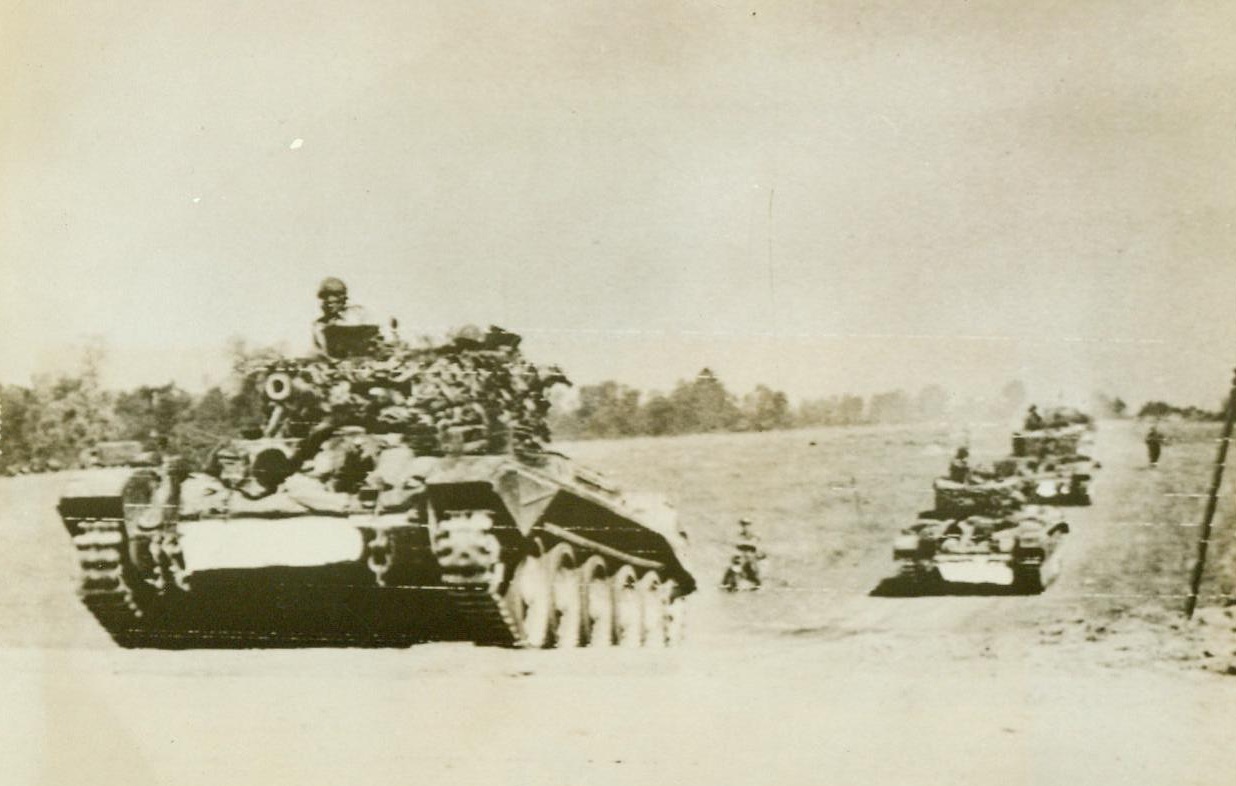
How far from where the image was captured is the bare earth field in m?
2.72

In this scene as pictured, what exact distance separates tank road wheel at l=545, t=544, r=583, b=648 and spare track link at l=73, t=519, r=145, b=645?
1216 millimetres

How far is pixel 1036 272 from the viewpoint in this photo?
8.98 ft

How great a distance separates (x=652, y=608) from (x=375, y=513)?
85 cm

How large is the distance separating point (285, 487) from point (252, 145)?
3.26 feet

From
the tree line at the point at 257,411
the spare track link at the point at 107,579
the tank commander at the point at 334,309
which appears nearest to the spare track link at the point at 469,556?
the tree line at the point at 257,411

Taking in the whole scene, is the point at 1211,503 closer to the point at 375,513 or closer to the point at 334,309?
the point at 375,513

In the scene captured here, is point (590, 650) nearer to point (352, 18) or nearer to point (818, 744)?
point (818, 744)

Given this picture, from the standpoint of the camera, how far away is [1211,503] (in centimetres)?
271

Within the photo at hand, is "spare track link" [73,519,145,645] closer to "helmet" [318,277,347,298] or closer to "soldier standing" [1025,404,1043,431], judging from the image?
"helmet" [318,277,347,298]

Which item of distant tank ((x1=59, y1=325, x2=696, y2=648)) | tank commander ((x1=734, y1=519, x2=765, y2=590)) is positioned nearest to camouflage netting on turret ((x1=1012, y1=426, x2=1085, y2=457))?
tank commander ((x1=734, y1=519, x2=765, y2=590))

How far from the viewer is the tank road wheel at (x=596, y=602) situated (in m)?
2.96

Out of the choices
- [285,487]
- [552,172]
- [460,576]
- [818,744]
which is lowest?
[818,744]

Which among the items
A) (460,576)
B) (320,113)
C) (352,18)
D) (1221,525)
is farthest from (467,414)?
(1221,525)

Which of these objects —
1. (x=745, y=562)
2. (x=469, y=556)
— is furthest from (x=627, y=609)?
(x=469, y=556)
